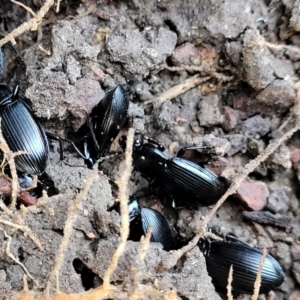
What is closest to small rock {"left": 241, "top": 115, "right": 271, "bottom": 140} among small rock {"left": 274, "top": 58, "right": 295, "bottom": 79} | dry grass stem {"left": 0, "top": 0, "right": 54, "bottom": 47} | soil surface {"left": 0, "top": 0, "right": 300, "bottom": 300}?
soil surface {"left": 0, "top": 0, "right": 300, "bottom": 300}

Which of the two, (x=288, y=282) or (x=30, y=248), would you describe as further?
(x=288, y=282)

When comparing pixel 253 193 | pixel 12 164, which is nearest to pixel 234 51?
pixel 253 193

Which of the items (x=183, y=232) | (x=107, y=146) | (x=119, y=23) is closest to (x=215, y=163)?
(x=183, y=232)

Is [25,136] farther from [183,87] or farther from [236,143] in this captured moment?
[236,143]

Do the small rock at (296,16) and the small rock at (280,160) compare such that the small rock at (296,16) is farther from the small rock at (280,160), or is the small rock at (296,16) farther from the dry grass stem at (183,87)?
the small rock at (280,160)

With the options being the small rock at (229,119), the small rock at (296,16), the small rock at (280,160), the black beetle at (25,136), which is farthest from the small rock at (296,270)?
the black beetle at (25,136)

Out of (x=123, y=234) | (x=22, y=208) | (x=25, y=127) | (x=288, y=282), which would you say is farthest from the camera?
(x=288, y=282)

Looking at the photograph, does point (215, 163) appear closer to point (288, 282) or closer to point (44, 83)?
point (288, 282)

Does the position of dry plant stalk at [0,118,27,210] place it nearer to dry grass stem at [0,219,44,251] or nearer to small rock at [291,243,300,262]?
dry grass stem at [0,219,44,251]
